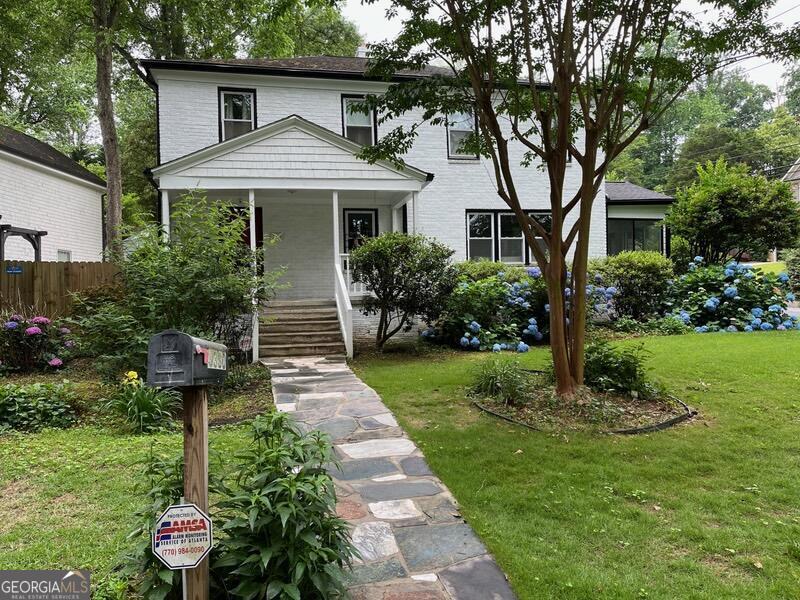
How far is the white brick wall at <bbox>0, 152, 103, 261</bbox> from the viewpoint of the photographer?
1379cm

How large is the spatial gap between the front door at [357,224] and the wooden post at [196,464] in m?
12.0

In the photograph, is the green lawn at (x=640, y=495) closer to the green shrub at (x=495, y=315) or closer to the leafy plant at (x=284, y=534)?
the leafy plant at (x=284, y=534)

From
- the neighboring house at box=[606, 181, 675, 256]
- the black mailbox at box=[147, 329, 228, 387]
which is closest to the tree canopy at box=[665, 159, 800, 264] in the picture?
the neighboring house at box=[606, 181, 675, 256]

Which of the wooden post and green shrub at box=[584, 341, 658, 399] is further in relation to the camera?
green shrub at box=[584, 341, 658, 399]

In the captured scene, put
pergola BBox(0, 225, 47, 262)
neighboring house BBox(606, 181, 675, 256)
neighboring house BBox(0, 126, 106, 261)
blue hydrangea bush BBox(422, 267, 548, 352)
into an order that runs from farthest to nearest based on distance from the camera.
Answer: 1. neighboring house BBox(606, 181, 675, 256)
2. neighboring house BBox(0, 126, 106, 261)
3. pergola BBox(0, 225, 47, 262)
4. blue hydrangea bush BBox(422, 267, 548, 352)

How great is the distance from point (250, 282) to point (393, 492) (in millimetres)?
4393

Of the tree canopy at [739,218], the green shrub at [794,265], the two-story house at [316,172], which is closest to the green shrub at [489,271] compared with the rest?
the two-story house at [316,172]

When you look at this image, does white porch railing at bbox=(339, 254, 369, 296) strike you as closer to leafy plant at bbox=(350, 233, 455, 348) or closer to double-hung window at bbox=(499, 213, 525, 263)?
leafy plant at bbox=(350, 233, 455, 348)

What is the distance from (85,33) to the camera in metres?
14.1

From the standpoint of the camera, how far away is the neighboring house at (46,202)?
1371 cm

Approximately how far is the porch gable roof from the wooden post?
8.56 m

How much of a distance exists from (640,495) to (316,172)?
877cm

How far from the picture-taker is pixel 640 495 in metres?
3.62

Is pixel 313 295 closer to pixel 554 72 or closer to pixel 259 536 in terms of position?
pixel 554 72
